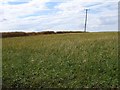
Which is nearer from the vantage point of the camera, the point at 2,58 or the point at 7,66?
the point at 7,66

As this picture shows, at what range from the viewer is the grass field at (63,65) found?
39.9 feet

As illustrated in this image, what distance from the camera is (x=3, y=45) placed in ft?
62.8

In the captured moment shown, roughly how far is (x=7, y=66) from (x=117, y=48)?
5.48 metres

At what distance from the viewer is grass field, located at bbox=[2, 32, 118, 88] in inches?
479

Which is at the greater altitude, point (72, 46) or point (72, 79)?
point (72, 46)

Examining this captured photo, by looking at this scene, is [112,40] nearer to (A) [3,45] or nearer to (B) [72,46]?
(B) [72,46]

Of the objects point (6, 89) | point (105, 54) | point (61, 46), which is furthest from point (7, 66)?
point (105, 54)

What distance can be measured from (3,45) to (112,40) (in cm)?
669

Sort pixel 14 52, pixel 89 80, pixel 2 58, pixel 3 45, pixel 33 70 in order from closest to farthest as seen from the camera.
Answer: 1. pixel 89 80
2. pixel 33 70
3. pixel 2 58
4. pixel 14 52
5. pixel 3 45

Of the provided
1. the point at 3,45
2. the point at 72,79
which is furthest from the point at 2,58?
the point at 72,79

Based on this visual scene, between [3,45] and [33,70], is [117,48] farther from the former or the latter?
[3,45]

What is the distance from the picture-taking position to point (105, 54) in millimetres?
14688

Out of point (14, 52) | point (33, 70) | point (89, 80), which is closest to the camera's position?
point (89, 80)

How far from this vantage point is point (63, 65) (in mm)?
13859
